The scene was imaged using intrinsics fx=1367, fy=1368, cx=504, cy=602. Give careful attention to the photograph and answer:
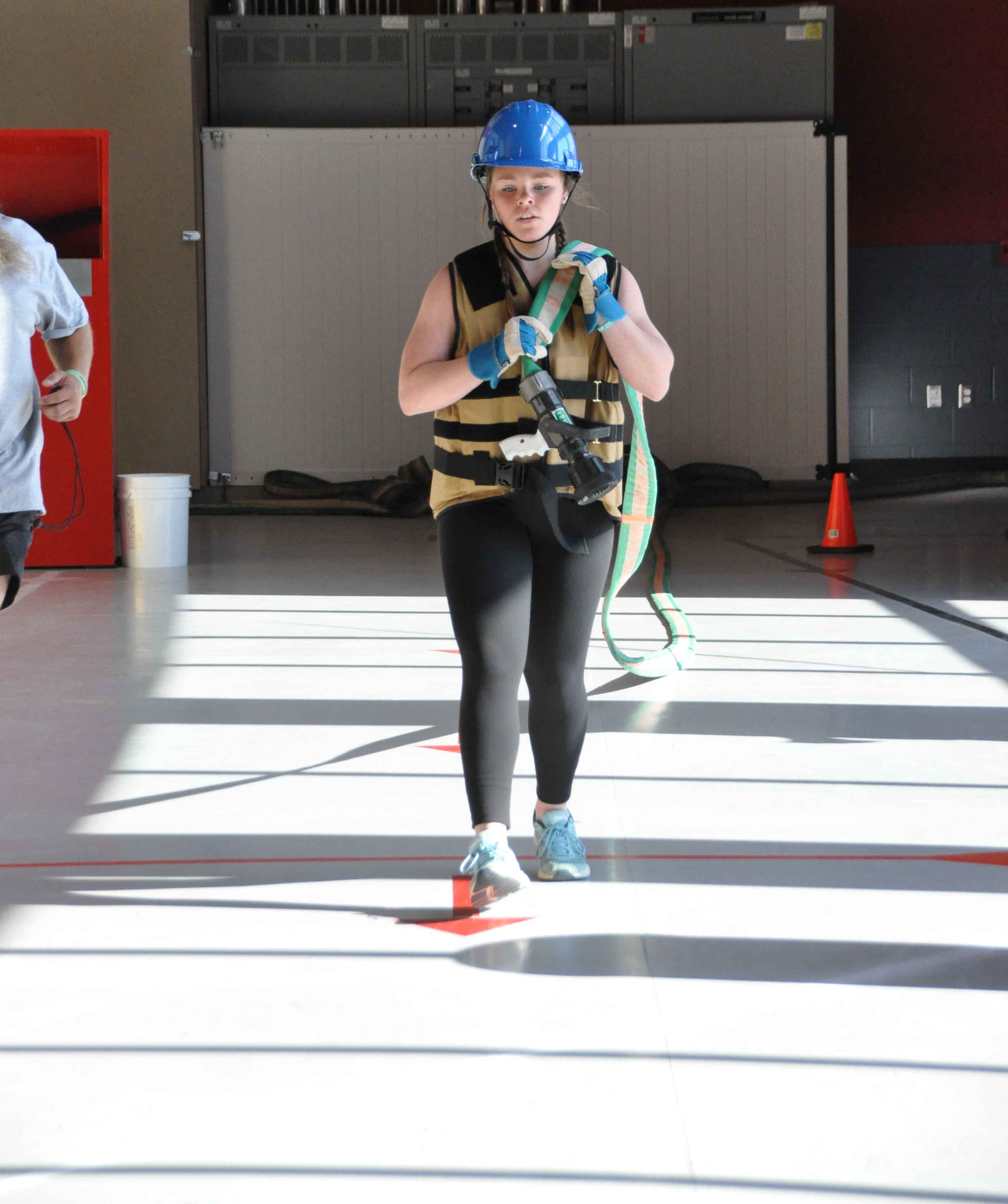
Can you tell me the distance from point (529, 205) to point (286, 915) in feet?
4.04

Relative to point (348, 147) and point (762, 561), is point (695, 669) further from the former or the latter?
point (348, 147)

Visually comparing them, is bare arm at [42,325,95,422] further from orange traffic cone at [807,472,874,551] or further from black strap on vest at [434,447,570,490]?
orange traffic cone at [807,472,874,551]

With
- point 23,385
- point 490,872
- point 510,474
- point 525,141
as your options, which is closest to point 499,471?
Answer: point 510,474

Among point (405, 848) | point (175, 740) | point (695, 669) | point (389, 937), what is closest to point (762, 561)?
point (695, 669)

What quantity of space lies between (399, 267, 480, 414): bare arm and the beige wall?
30.2 feet

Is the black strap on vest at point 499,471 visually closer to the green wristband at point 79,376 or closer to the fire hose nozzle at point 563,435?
the fire hose nozzle at point 563,435

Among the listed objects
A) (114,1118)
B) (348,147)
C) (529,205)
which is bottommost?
(114,1118)

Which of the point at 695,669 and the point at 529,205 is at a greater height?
the point at 529,205

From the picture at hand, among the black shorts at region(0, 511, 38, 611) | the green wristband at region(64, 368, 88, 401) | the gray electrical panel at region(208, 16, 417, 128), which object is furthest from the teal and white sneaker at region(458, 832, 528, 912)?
the gray electrical panel at region(208, 16, 417, 128)

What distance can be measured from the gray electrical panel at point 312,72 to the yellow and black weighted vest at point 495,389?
1021cm

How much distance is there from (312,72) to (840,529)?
6.65 metres

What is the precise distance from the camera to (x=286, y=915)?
2.27m

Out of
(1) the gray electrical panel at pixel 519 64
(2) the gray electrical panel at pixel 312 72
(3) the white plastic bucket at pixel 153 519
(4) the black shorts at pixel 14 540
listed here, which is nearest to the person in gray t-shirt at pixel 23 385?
(4) the black shorts at pixel 14 540

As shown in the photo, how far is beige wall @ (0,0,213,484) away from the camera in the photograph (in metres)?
11.0
